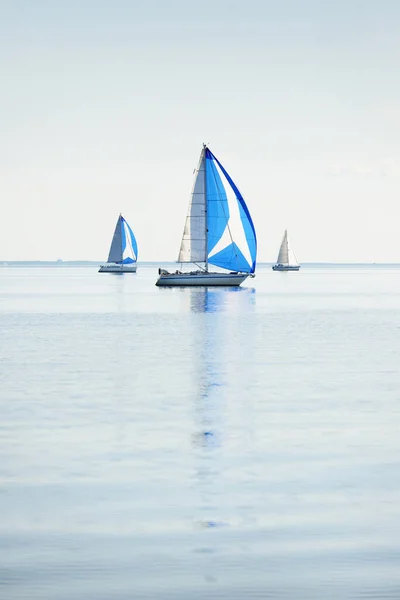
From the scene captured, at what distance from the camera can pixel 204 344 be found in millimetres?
42969

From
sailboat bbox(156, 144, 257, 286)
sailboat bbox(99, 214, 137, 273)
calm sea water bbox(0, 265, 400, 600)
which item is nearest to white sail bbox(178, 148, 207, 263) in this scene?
sailboat bbox(156, 144, 257, 286)

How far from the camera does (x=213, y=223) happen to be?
98.7 m

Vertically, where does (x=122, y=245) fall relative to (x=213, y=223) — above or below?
below

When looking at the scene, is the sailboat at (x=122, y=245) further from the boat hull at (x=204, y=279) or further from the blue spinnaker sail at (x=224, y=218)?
the blue spinnaker sail at (x=224, y=218)

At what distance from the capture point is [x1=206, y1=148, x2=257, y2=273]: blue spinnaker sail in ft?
323

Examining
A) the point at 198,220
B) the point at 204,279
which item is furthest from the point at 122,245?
the point at 204,279

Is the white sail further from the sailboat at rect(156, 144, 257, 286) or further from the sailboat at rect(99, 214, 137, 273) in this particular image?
the sailboat at rect(99, 214, 137, 273)

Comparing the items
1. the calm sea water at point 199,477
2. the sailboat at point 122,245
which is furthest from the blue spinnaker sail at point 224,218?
the sailboat at point 122,245

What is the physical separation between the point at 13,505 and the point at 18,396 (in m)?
12.0

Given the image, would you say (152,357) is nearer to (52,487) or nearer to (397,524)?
(52,487)

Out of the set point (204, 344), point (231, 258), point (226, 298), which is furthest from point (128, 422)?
point (231, 258)

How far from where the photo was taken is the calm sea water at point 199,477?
1054cm

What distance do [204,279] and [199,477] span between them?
3265 inches

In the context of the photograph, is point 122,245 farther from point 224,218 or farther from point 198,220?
point 224,218
